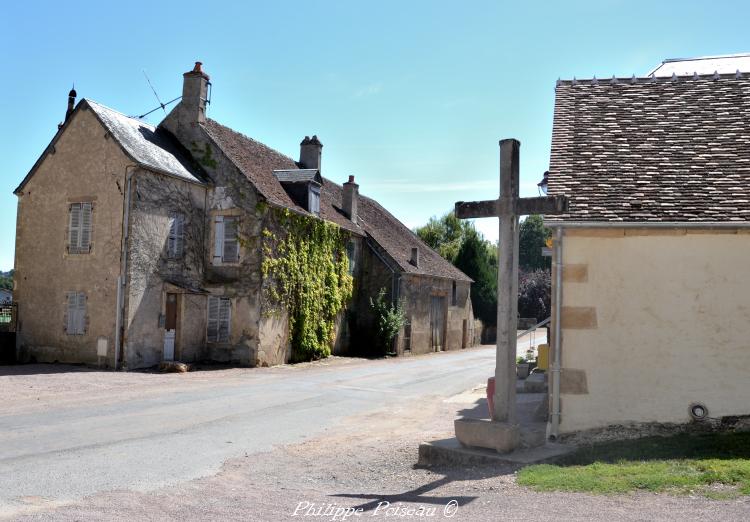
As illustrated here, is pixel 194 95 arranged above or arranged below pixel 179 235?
above

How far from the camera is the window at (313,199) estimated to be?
2492cm

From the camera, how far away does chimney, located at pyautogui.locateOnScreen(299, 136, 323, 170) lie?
3022 cm

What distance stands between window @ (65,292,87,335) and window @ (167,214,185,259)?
283 centimetres

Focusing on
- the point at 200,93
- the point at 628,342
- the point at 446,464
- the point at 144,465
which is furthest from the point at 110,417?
the point at 200,93

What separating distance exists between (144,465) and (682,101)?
386 inches

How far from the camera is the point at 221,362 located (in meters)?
22.0

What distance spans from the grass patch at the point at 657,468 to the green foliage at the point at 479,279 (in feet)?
124

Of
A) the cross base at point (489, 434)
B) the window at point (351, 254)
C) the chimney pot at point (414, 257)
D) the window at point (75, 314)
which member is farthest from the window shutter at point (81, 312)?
the chimney pot at point (414, 257)

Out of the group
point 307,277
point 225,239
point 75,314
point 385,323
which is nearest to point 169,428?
point 75,314

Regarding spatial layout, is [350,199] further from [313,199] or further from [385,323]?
[385,323]

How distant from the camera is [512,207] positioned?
A: 8.20 m

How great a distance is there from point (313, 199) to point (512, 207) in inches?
695

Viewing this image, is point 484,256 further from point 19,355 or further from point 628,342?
point 628,342

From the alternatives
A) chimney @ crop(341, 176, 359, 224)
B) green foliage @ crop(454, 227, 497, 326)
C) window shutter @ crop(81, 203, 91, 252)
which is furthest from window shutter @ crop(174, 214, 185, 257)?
green foliage @ crop(454, 227, 497, 326)
